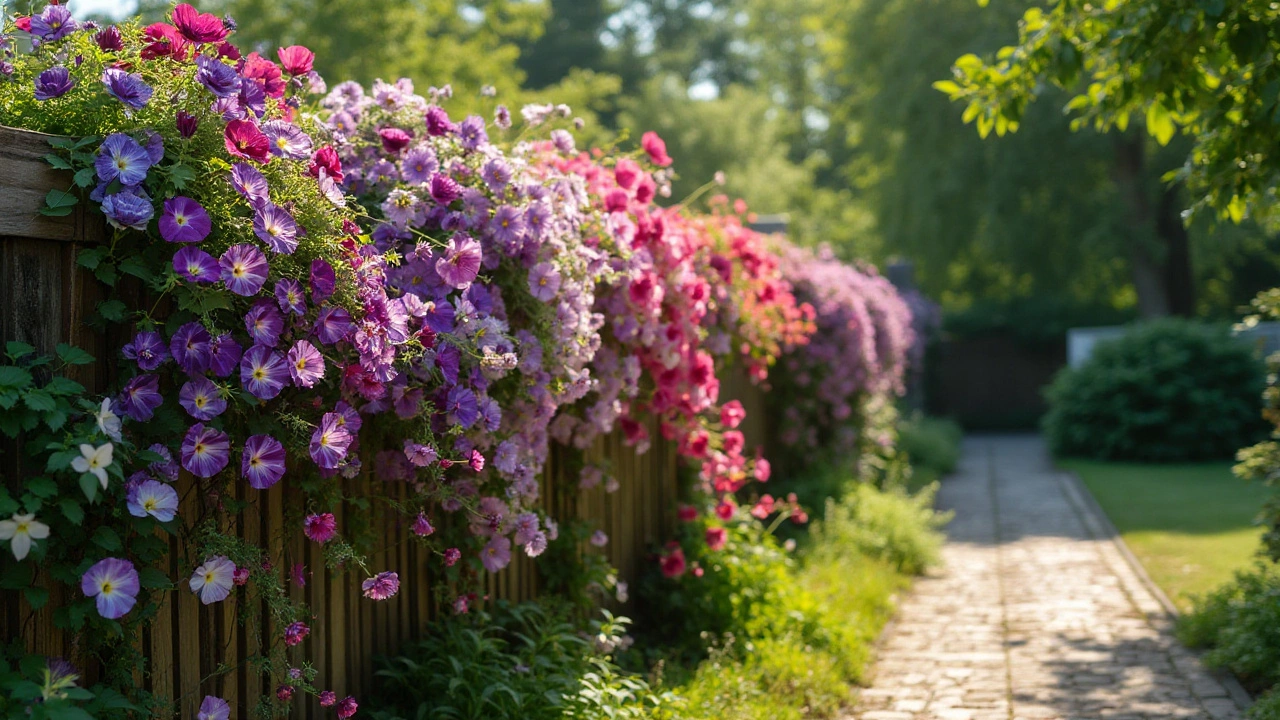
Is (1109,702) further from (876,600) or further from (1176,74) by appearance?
(1176,74)

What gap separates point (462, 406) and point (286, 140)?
86 centimetres

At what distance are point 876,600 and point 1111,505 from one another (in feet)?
16.8

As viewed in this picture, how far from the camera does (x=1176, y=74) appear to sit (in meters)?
4.58

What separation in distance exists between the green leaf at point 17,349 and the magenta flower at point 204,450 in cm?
36

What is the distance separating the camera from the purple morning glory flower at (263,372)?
2564 millimetres

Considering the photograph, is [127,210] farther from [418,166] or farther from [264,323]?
[418,166]

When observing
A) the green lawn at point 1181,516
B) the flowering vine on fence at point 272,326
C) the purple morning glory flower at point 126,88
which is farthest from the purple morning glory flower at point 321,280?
the green lawn at point 1181,516

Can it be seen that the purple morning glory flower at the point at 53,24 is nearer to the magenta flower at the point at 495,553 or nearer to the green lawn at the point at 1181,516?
the magenta flower at the point at 495,553

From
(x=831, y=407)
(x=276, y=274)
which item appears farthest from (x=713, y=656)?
(x=831, y=407)

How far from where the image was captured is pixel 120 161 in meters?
2.48

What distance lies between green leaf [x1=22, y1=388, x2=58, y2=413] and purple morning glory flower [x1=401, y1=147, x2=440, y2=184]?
150cm

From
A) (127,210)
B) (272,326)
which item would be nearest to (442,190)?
(272,326)

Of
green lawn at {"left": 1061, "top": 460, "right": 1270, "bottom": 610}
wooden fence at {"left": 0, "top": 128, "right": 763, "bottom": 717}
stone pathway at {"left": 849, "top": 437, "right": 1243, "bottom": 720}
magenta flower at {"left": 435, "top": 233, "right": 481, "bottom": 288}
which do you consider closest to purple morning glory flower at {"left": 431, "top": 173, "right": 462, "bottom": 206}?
magenta flower at {"left": 435, "top": 233, "right": 481, "bottom": 288}

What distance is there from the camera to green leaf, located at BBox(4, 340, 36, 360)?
7.49ft
